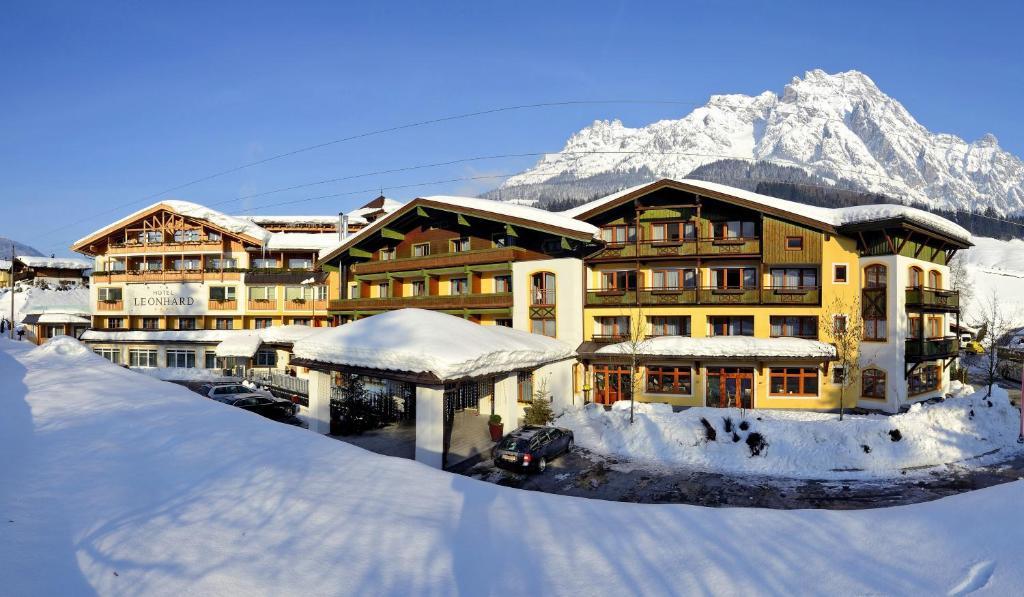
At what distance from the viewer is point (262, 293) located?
50781 mm

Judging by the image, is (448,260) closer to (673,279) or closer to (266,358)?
(673,279)

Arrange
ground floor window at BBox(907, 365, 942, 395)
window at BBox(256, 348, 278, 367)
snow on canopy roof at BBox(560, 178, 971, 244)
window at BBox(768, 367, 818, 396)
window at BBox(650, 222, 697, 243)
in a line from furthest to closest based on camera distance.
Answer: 1. window at BBox(256, 348, 278, 367)
2. window at BBox(650, 222, 697, 243)
3. ground floor window at BBox(907, 365, 942, 395)
4. window at BBox(768, 367, 818, 396)
5. snow on canopy roof at BBox(560, 178, 971, 244)

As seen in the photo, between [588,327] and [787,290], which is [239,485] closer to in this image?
[588,327]

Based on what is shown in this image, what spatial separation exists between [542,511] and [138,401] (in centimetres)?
1333

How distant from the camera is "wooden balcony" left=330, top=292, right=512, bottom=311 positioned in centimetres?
3275

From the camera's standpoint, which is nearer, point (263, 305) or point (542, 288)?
point (542, 288)

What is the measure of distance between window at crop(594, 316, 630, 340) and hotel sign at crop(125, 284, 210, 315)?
39252 millimetres

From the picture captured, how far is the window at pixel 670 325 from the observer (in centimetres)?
3094

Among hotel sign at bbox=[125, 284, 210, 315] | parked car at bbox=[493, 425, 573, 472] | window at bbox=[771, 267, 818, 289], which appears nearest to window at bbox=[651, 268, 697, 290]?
window at bbox=[771, 267, 818, 289]

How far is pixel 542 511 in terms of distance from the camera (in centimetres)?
966

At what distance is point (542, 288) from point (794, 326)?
14.6 metres

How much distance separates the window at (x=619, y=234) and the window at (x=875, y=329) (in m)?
13.3

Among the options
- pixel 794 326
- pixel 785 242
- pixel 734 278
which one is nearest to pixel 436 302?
pixel 734 278

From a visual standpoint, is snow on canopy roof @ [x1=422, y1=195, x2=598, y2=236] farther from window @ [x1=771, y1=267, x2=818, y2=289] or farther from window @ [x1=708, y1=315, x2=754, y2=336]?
window @ [x1=771, y1=267, x2=818, y2=289]
